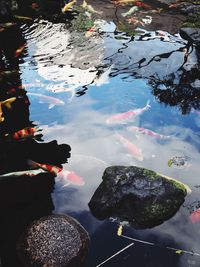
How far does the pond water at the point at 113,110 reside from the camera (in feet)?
→ 13.2

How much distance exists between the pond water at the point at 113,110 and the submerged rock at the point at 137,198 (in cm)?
12

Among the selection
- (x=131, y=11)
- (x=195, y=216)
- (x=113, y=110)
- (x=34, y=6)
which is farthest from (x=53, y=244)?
(x=34, y=6)

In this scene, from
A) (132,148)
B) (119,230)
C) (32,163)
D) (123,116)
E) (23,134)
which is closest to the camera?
(119,230)

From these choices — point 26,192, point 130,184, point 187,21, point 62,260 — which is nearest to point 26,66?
point 26,192

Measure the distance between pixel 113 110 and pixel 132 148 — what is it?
1.30m

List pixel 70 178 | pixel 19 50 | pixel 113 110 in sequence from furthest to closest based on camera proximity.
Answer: pixel 19 50 → pixel 113 110 → pixel 70 178

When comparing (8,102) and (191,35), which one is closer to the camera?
(8,102)

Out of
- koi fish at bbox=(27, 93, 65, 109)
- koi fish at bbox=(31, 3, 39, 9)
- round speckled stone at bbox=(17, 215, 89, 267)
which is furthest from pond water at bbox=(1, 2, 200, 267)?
koi fish at bbox=(31, 3, 39, 9)

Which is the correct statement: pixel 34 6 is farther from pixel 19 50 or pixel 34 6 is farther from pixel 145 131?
pixel 145 131

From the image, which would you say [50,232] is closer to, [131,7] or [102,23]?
[102,23]

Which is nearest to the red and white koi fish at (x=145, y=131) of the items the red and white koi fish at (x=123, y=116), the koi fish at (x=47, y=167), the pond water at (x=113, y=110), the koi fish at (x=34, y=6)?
the pond water at (x=113, y=110)

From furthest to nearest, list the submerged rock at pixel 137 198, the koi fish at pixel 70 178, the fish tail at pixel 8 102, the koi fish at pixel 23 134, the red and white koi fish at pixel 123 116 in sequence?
1. the fish tail at pixel 8 102
2. the red and white koi fish at pixel 123 116
3. the koi fish at pixel 23 134
4. the koi fish at pixel 70 178
5. the submerged rock at pixel 137 198

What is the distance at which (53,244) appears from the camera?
3672 mm

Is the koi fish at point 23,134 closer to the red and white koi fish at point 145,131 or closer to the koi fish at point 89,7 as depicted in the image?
the red and white koi fish at point 145,131
